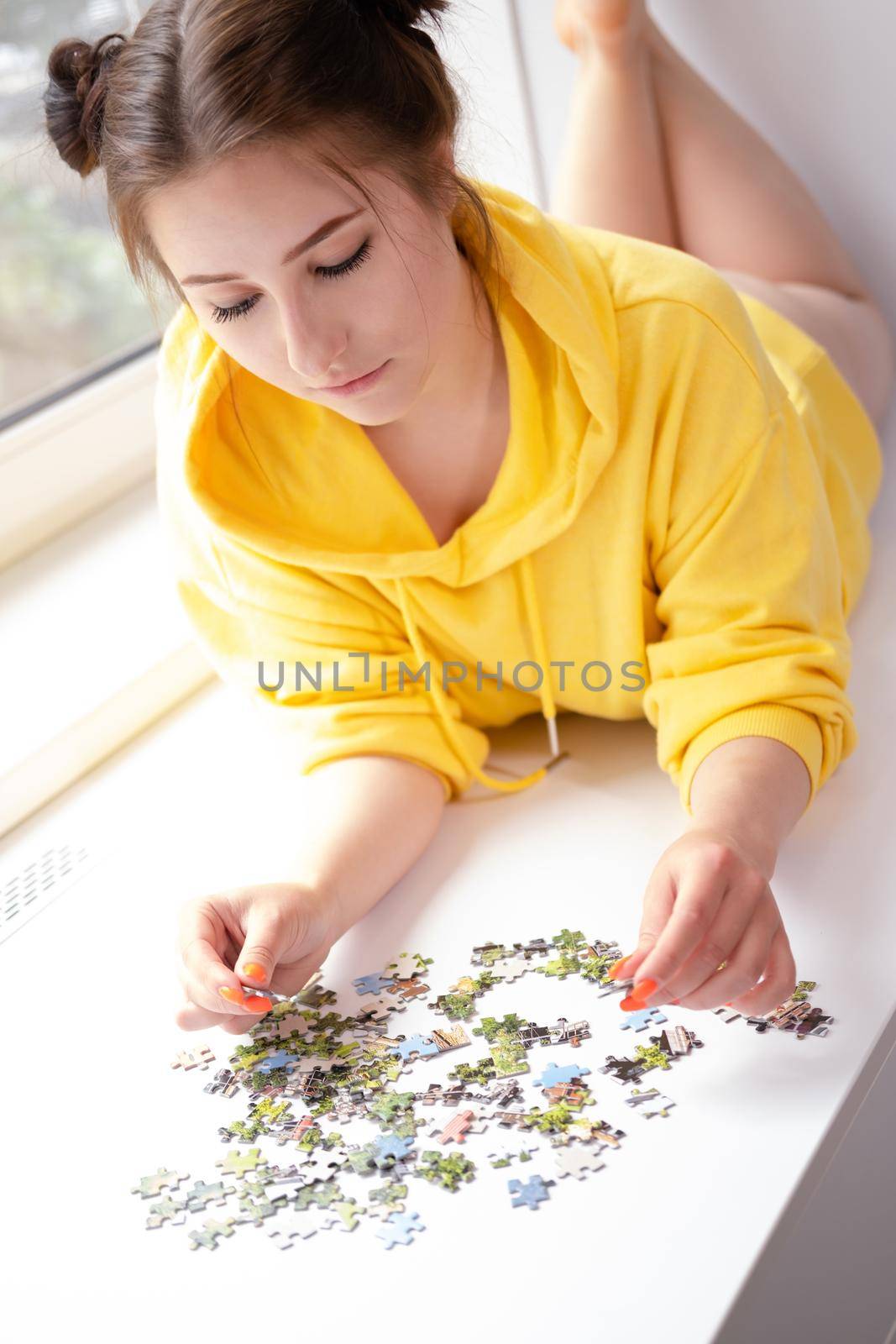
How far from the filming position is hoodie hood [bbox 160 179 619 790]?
1104mm

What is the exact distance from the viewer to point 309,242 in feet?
3.01

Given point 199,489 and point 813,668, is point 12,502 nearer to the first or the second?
point 199,489

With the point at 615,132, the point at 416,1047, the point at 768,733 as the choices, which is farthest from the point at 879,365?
the point at 416,1047

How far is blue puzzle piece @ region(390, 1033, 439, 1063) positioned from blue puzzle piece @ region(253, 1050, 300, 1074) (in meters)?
0.08

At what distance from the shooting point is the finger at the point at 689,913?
34.1 inches

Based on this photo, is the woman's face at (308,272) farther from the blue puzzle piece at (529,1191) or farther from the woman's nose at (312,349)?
the blue puzzle piece at (529,1191)

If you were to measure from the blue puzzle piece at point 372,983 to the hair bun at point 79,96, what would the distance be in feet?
2.20

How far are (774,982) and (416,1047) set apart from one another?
26 centimetres

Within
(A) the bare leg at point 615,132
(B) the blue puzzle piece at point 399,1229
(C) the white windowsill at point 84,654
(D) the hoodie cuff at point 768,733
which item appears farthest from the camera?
(A) the bare leg at point 615,132

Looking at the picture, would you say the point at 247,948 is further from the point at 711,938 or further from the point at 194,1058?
the point at 711,938

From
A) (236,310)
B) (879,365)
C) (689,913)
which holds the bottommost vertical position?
(879,365)

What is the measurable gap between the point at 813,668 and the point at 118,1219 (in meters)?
0.68

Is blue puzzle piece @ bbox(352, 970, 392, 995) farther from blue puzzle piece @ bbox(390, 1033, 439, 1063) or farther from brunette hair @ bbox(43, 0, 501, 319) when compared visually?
brunette hair @ bbox(43, 0, 501, 319)

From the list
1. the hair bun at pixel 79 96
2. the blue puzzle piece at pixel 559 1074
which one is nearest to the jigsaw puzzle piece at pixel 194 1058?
the blue puzzle piece at pixel 559 1074
